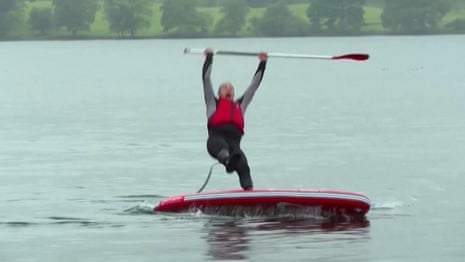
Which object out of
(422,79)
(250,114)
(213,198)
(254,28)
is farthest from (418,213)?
(254,28)

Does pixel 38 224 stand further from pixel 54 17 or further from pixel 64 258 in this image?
pixel 54 17

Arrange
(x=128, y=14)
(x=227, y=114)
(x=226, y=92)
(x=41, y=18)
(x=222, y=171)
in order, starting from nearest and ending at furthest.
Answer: (x=227, y=114), (x=226, y=92), (x=222, y=171), (x=41, y=18), (x=128, y=14)

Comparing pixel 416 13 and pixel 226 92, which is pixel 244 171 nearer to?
pixel 226 92

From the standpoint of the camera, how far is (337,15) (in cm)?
18988

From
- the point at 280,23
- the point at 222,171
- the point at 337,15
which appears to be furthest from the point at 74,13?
the point at 222,171

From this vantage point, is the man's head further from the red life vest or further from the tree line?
the tree line

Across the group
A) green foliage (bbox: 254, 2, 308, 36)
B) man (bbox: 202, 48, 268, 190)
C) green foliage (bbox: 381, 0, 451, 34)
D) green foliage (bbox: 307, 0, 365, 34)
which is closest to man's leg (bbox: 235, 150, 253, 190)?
man (bbox: 202, 48, 268, 190)

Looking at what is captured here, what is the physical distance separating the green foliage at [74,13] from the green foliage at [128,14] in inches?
91.3

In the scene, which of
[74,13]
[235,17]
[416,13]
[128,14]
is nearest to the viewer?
[416,13]

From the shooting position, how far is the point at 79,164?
34750 millimetres

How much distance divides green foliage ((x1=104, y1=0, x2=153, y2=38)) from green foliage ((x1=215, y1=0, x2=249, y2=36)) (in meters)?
9.69

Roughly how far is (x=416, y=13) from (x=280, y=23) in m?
17.7

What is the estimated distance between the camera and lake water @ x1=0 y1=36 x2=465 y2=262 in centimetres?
A: 2142

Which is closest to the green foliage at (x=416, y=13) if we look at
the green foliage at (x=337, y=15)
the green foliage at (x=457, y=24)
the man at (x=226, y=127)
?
the green foliage at (x=457, y=24)
